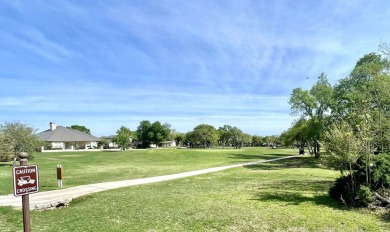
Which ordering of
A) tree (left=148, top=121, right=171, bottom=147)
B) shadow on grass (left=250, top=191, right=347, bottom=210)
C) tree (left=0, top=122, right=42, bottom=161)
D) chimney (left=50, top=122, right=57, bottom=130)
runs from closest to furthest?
1. shadow on grass (left=250, top=191, right=347, bottom=210)
2. tree (left=0, top=122, right=42, bottom=161)
3. chimney (left=50, top=122, right=57, bottom=130)
4. tree (left=148, top=121, right=171, bottom=147)

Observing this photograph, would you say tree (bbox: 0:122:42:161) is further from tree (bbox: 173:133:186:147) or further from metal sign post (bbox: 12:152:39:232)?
tree (bbox: 173:133:186:147)

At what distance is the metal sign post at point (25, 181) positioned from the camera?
542cm

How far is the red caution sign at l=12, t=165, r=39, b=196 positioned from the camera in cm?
540

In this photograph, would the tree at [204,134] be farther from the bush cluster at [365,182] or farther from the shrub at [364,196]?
the shrub at [364,196]

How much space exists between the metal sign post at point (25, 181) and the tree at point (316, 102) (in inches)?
1472

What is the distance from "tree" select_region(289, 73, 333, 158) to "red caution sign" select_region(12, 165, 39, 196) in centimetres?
A: 3736

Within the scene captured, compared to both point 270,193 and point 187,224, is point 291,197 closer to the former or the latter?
point 270,193

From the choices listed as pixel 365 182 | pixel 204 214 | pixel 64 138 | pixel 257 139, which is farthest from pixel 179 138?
pixel 204 214

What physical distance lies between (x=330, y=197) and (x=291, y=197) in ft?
5.81

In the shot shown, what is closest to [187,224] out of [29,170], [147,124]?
[29,170]

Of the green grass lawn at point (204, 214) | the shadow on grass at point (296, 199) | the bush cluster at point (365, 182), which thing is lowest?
the shadow on grass at point (296, 199)

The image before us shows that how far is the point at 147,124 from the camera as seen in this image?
108 metres

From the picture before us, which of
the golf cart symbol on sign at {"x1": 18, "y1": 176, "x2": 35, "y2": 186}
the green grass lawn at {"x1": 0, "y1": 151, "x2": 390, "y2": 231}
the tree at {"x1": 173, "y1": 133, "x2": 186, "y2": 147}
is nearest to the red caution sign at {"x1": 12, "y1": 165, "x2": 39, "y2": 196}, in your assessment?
the golf cart symbol on sign at {"x1": 18, "y1": 176, "x2": 35, "y2": 186}

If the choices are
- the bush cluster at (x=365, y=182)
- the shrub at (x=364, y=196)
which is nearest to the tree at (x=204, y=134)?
the bush cluster at (x=365, y=182)
